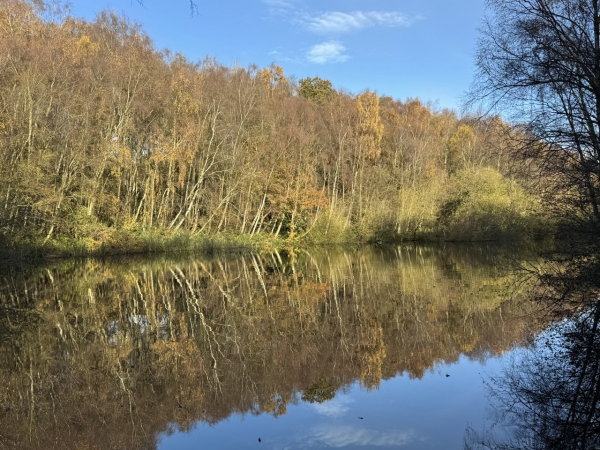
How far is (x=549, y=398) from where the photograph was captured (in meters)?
5.32

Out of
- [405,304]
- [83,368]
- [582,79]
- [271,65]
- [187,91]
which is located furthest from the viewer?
[271,65]

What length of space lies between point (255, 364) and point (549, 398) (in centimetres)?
390

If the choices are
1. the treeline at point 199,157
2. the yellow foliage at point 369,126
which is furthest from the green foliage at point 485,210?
the yellow foliage at point 369,126

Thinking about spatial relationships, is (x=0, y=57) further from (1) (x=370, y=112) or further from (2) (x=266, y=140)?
(1) (x=370, y=112)

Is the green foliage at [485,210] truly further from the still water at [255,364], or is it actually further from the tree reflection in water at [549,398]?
the tree reflection in water at [549,398]

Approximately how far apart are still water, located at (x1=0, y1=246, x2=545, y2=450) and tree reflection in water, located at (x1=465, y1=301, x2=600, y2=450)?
0.27 meters

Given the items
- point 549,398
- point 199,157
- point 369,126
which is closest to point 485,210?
point 369,126

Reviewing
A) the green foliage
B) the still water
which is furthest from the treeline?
the still water

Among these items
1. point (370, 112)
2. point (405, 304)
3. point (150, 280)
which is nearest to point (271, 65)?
point (370, 112)

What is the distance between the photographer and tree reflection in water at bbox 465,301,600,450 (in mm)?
4449

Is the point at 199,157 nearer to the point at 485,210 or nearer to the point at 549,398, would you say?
the point at 485,210

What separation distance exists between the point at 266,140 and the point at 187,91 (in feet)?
21.9

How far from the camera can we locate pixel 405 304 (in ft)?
36.9

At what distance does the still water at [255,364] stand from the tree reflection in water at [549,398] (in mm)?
269
